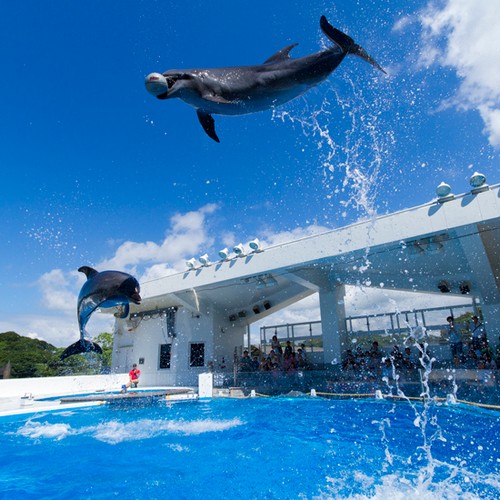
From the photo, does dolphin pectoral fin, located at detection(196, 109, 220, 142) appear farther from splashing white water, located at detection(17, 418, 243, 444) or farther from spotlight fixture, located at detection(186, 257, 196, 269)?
spotlight fixture, located at detection(186, 257, 196, 269)

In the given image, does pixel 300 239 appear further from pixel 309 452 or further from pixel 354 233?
pixel 309 452

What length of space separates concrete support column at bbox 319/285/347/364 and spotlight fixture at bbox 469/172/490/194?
251 inches

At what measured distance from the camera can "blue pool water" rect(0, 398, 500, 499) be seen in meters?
4.13

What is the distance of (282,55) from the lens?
3.24 metres

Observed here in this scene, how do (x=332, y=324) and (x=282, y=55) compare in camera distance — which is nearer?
(x=282, y=55)

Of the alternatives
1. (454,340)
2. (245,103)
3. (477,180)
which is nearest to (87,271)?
(245,103)

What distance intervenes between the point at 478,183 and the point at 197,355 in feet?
39.7

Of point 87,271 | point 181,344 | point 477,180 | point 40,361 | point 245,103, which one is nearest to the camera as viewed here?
point 245,103

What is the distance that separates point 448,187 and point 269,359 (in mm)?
8232

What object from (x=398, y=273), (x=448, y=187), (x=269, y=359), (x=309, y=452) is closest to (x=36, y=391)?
(x=269, y=359)

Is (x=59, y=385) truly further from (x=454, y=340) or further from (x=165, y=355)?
(x=454, y=340)

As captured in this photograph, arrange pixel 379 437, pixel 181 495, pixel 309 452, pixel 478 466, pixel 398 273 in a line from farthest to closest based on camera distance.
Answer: pixel 398 273 → pixel 379 437 → pixel 309 452 → pixel 478 466 → pixel 181 495

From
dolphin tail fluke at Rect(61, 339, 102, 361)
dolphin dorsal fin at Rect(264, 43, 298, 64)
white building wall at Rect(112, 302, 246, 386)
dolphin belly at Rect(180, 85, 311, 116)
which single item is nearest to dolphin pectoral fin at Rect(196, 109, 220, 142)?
dolphin belly at Rect(180, 85, 311, 116)

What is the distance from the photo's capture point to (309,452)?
554 centimetres
